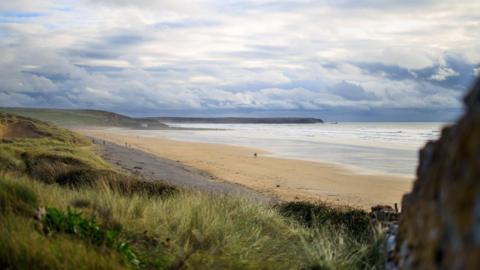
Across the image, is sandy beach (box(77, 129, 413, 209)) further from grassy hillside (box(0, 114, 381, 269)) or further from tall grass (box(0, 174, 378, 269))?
tall grass (box(0, 174, 378, 269))

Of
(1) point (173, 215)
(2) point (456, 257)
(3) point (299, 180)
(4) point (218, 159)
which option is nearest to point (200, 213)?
(1) point (173, 215)

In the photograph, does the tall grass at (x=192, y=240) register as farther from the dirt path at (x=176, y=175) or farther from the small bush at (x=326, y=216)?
the dirt path at (x=176, y=175)

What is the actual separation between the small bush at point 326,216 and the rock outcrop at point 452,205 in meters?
6.88

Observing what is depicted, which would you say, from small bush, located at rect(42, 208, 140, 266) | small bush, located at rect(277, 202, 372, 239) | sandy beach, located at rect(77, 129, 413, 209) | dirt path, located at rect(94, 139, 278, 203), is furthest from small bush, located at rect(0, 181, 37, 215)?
sandy beach, located at rect(77, 129, 413, 209)

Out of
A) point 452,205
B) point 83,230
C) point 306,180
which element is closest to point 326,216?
point 83,230

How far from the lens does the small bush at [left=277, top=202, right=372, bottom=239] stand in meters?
10.5

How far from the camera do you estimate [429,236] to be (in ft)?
9.23

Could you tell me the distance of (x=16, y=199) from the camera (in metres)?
6.24

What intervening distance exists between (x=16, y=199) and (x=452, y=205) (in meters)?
5.19

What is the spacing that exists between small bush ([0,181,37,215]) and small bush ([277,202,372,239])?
17.6ft

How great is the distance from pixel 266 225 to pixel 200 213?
67.4 inches

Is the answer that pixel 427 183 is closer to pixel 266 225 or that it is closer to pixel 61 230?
pixel 61 230

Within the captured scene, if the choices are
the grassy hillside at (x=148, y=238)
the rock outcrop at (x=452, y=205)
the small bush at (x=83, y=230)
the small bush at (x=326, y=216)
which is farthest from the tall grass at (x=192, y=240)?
the rock outcrop at (x=452, y=205)

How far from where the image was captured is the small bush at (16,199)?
602 cm
